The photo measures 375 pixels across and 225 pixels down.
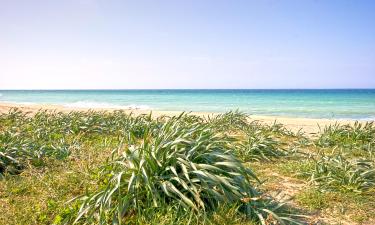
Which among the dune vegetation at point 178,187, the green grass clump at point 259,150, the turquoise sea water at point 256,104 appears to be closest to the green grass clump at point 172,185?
the dune vegetation at point 178,187

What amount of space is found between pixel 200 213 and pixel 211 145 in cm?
92

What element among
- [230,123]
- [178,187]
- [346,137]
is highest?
[178,187]

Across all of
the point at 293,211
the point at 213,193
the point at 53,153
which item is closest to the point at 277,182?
the point at 293,211

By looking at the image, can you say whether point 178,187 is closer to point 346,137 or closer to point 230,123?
point 346,137

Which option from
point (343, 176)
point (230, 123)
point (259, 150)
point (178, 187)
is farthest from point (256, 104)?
point (178, 187)

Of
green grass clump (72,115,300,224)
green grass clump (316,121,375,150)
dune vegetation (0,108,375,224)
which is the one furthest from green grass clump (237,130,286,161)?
green grass clump (72,115,300,224)

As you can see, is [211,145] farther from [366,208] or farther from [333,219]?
[366,208]

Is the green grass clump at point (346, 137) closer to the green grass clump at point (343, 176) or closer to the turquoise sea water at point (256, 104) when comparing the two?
the green grass clump at point (343, 176)

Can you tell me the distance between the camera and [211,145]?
3.45 metres

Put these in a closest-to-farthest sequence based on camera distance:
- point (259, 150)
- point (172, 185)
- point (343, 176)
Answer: point (172, 185), point (343, 176), point (259, 150)

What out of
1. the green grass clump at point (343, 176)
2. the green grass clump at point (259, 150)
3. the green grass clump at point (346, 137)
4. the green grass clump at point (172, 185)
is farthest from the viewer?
the green grass clump at point (346, 137)

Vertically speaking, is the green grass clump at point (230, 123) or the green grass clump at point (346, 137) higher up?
the green grass clump at point (230, 123)

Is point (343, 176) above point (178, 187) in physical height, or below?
below

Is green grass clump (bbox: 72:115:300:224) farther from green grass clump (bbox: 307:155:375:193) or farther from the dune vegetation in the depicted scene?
green grass clump (bbox: 307:155:375:193)
